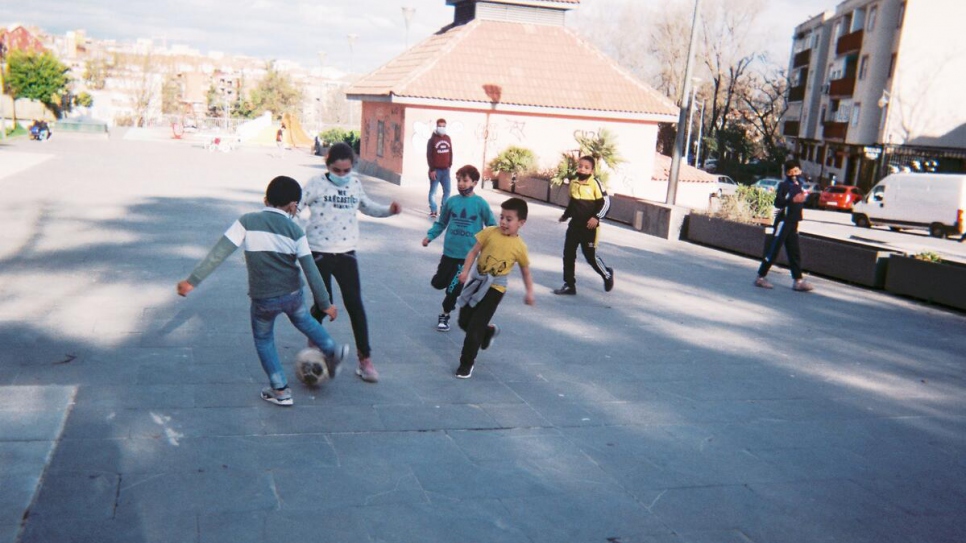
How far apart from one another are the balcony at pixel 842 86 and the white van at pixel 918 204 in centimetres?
2267

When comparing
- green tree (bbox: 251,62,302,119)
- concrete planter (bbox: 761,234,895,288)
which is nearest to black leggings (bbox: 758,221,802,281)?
concrete planter (bbox: 761,234,895,288)

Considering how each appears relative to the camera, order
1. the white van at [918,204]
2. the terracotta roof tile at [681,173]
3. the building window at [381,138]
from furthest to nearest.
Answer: the terracotta roof tile at [681,173] → the building window at [381,138] → the white van at [918,204]

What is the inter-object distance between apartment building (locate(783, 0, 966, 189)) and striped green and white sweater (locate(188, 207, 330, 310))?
41.9 meters

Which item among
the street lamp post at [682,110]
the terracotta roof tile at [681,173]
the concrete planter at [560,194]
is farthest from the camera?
the terracotta roof tile at [681,173]

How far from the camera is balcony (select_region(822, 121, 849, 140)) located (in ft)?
163

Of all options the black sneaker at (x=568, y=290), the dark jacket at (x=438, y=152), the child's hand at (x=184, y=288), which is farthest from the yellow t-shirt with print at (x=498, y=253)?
the dark jacket at (x=438, y=152)

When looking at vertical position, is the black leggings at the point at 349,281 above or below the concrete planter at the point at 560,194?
above

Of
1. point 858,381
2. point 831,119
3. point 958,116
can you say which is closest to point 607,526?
point 858,381

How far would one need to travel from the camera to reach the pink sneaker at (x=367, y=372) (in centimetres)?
589

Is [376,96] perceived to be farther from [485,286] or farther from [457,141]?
[485,286]

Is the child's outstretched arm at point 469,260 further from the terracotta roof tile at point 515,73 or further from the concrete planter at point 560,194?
the terracotta roof tile at point 515,73

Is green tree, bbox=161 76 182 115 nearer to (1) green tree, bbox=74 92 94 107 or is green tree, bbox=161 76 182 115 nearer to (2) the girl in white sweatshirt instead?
(1) green tree, bbox=74 92 94 107

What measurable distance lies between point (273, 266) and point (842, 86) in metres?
54.2

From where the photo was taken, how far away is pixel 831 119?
2142 inches
